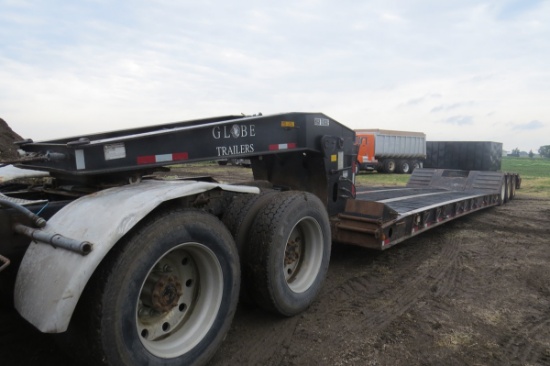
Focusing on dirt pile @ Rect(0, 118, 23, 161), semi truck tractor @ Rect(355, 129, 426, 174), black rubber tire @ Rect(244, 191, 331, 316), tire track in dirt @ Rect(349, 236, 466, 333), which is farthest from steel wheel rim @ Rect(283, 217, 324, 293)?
semi truck tractor @ Rect(355, 129, 426, 174)

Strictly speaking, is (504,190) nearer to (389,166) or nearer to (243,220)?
(243,220)

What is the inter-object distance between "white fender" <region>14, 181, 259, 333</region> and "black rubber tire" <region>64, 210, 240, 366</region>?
11 cm

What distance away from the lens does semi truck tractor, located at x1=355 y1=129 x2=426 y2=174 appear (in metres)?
23.9

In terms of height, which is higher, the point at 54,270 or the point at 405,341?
the point at 54,270

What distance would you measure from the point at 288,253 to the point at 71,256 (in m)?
2.02

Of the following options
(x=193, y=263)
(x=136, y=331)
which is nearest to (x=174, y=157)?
(x=193, y=263)

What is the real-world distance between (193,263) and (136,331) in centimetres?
65

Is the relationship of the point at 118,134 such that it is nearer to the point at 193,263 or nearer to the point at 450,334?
the point at 193,263

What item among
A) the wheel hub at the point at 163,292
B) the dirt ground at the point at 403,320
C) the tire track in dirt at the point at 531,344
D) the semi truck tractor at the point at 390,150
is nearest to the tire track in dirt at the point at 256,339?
the dirt ground at the point at 403,320

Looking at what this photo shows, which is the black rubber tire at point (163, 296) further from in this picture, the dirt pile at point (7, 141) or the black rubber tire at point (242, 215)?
the dirt pile at point (7, 141)

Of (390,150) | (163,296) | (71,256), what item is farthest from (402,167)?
(71,256)

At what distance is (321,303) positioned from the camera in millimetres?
3979

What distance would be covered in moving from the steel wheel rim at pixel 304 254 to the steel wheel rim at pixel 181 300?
1047 millimetres

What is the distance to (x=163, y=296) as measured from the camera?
261 centimetres
